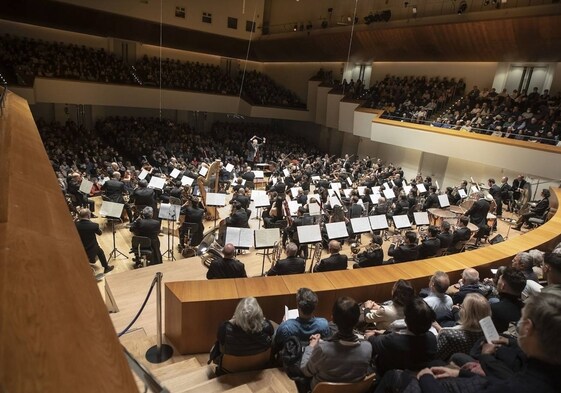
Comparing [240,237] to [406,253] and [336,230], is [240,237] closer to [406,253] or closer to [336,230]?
[336,230]

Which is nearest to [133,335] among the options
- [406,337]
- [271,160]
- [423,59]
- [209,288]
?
[209,288]

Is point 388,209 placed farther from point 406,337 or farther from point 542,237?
point 406,337

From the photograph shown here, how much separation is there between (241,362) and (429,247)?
4417 mm

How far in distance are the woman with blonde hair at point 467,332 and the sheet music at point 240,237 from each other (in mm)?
3413

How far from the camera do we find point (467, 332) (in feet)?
10.1

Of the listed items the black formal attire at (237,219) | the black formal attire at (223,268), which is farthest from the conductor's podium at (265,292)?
the black formal attire at (237,219)

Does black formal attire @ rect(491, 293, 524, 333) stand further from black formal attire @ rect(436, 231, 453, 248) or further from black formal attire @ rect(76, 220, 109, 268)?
black formal attire @ rect(76, 220, 109, 268)

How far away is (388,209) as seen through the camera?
9.61 m

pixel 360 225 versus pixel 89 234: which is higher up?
pixel 360 225

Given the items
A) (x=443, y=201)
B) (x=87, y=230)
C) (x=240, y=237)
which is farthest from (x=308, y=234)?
(x=443, y=201)

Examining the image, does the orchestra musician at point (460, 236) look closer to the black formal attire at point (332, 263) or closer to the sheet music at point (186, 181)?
the black formal attire at point (332, 263)

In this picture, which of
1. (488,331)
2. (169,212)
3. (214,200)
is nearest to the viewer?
(488,331)

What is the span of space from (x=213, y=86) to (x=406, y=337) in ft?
71.8

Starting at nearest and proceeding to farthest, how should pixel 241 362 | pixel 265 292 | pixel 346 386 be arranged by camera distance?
pixel 346 386
pixel 241 362
pixel 265 292
